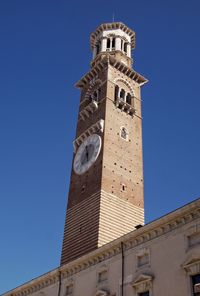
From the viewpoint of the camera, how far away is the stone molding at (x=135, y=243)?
18.8m

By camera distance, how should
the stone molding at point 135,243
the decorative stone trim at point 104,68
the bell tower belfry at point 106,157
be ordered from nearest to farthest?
the stone molding at point 135,243
the bell tower belfry at point 106,157
the decorative stone trim at point 104,68

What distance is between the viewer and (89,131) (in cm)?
3725

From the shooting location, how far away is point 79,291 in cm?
2361

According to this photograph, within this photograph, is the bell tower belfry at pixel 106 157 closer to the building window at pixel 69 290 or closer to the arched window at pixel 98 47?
the arched window at pixel 98 47

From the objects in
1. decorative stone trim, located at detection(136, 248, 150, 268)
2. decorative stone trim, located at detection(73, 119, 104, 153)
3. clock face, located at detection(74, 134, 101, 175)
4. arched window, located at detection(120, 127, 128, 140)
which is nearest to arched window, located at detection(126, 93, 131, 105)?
arched window, located at detection(120, 127, 128, 140)

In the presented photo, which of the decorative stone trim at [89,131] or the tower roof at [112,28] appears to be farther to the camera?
the tower roof at [112,28]

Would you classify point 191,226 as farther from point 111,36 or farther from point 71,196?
point 111,36

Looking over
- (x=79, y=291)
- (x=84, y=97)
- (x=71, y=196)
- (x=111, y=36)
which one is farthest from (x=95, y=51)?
(x=79, y=291)

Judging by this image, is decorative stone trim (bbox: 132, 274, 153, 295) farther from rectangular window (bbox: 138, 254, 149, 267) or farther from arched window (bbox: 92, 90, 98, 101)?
arched window (bbox: 92, 90, 98, 101)

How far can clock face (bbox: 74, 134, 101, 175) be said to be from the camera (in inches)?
1372

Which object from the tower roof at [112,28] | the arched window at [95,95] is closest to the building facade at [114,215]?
the tower roof at [112,28]

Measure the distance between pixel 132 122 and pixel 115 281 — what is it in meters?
19.4

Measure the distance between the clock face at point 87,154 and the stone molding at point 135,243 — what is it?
10.6m

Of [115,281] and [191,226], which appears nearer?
[191,226]
